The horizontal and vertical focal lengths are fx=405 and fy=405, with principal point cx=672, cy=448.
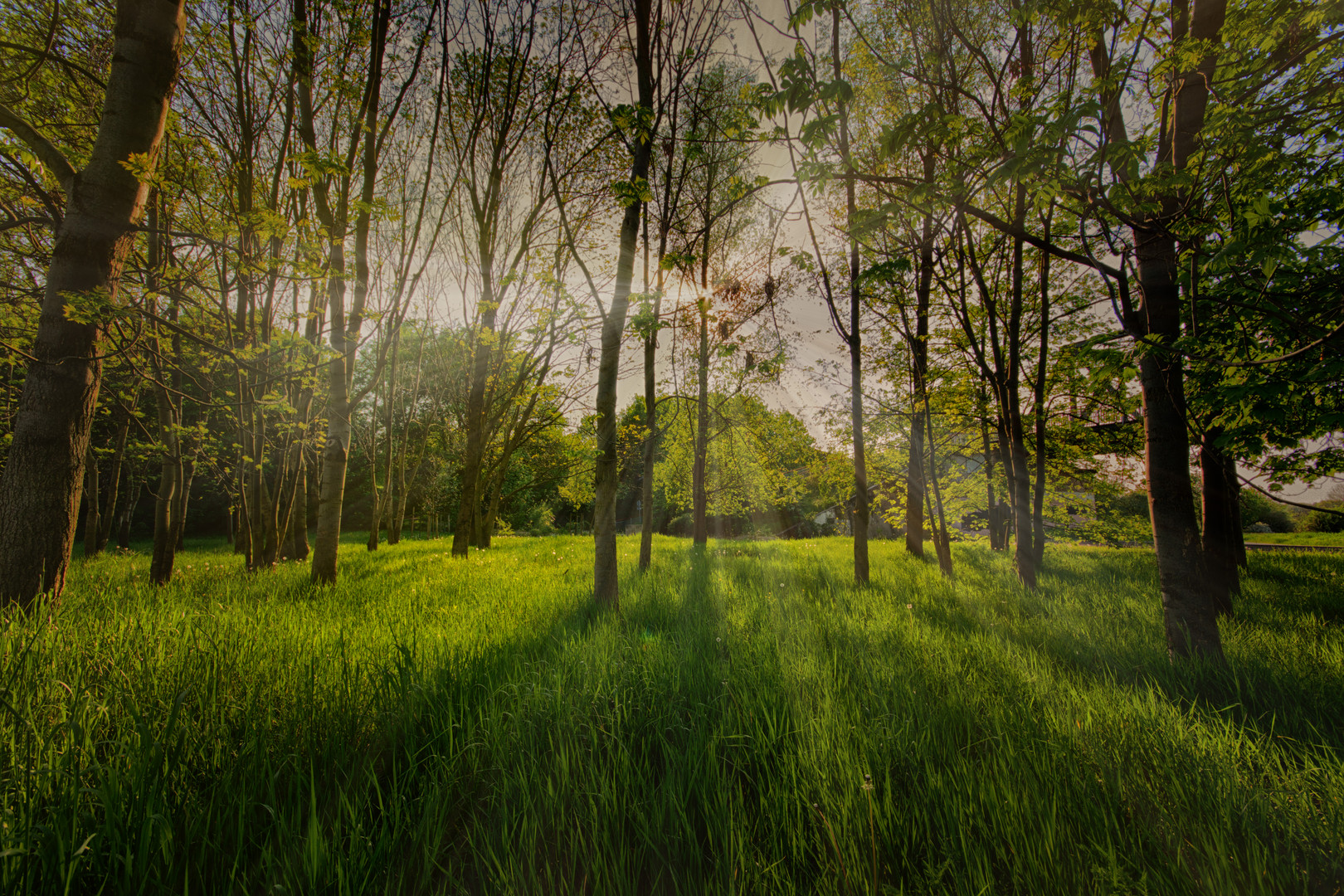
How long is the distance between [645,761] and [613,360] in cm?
309

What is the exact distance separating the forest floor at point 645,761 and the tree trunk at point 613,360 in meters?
0.86

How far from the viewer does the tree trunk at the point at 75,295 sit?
8.64 feet

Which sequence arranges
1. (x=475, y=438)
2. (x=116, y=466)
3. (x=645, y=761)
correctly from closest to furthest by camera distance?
(x=645, y=761), (x=116, y=466), (x=475, y=438)

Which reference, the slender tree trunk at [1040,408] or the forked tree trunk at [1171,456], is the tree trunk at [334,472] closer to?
the forked tree trunk at [1171,456]

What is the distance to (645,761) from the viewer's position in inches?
69.5

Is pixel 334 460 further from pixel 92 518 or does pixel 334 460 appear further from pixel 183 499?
pixel 92 518

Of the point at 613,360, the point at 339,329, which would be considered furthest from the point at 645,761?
the point at 339,329

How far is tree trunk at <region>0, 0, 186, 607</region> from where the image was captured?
2633mm

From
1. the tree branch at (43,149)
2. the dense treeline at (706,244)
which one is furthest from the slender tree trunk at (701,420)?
the tree branch at (43,149)

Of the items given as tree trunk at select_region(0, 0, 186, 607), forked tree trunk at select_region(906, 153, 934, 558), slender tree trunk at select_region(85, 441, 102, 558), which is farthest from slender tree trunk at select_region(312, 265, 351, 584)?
slender tree trunk at select_region(85, 441, 102, 558)

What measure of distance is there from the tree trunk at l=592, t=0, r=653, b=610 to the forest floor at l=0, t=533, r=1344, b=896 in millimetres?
857

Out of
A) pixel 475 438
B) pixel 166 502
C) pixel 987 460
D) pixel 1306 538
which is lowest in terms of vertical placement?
pixel 1306 538

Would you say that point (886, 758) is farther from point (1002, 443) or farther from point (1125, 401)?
point (1125, 401)

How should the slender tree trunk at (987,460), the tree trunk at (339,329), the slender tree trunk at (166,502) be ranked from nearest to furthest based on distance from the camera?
the tree trunk at (339,329) → the slender tree trunk at (166,502) → the slender tree trunk at (987,460)
